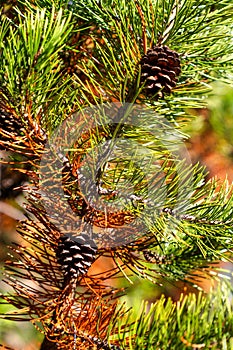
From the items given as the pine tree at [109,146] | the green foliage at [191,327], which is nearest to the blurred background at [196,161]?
the pine tree at [109,146]

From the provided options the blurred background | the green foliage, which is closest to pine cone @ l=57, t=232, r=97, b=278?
the green foliage

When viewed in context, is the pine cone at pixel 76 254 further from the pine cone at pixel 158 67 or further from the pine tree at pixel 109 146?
the pine cone at pixel 158 67

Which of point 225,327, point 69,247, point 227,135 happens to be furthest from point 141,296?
point 225,327

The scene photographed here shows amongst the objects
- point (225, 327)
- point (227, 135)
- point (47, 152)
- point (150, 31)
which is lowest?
point (225, 327)

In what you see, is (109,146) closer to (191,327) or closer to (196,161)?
(191,327)

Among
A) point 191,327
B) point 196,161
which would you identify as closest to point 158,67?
point 191,327

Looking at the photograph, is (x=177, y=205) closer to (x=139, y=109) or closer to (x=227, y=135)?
(x=139, y=109)
